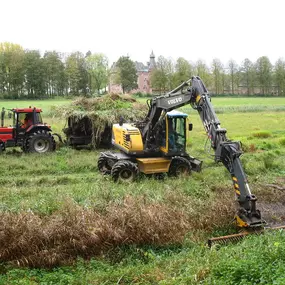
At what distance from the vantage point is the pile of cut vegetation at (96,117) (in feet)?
63.1

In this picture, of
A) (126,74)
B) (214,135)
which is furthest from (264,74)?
(214,135)

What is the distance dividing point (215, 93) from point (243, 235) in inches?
3087

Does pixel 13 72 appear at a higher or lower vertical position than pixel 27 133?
higher

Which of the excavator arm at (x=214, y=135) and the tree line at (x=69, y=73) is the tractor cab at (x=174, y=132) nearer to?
the excavator arm at (x=214, y=135)

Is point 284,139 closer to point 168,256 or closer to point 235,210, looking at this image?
point 235,210

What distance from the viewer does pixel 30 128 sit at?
1770 centimetres

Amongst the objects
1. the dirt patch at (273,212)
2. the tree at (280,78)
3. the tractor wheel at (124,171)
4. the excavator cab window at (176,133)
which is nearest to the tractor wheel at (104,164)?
the tractor wheel at (124,171)

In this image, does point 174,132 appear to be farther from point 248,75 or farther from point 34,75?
point 248,75

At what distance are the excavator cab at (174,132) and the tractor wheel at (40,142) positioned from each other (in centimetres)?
637

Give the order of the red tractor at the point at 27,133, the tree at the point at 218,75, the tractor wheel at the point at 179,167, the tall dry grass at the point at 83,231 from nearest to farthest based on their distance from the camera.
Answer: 1. the tall dry grass at the point at 83,231
2. the tractor wheel at the point at 179,167
3. the red tractor at the point at 27,133
4. the tree at the point at 218,75

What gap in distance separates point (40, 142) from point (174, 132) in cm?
705

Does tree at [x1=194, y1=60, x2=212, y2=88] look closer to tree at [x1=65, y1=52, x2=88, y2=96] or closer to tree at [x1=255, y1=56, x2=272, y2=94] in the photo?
tree at [x1=255, y1=56, x2=272, y2=94]

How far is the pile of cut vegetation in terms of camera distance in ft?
63.1

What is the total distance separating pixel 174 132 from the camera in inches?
538
